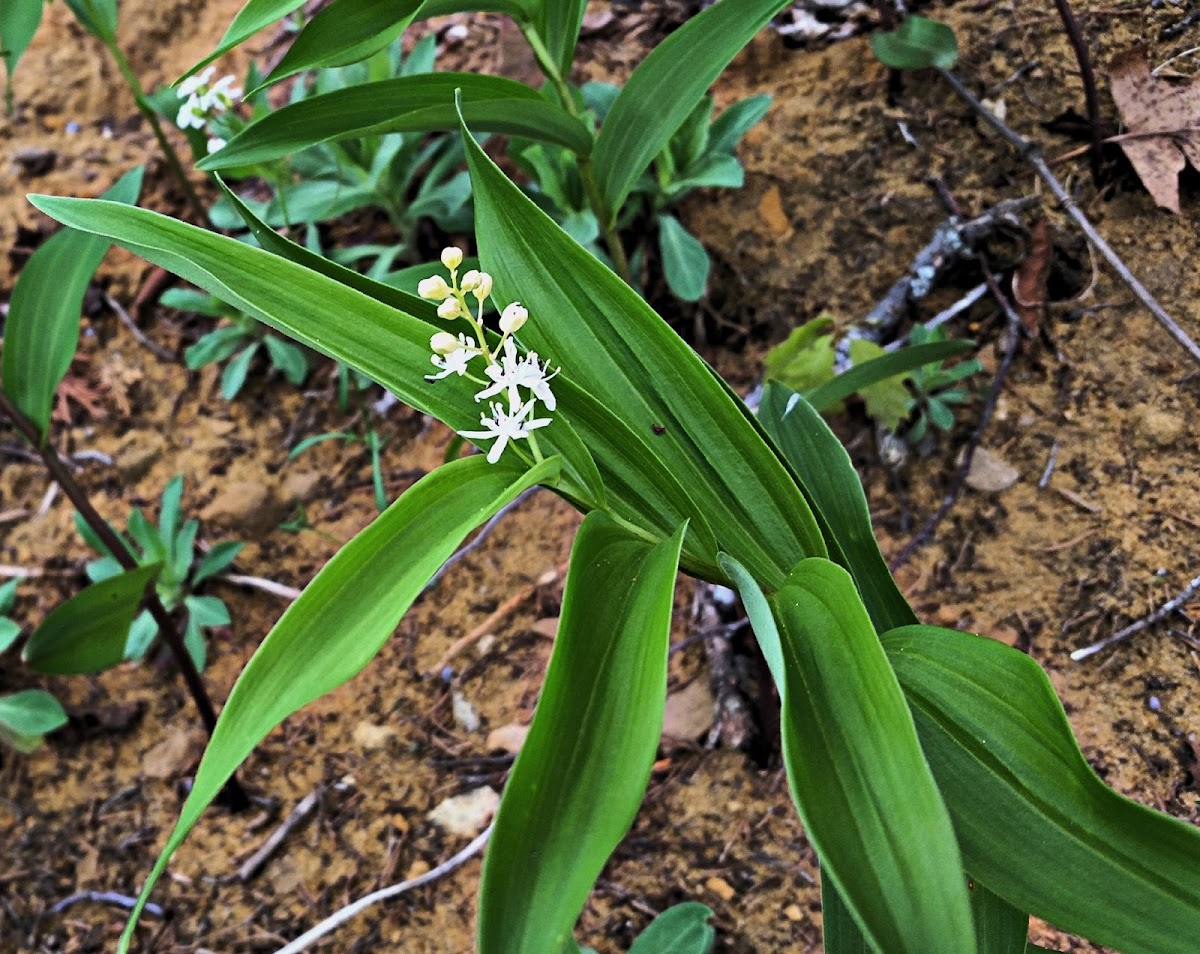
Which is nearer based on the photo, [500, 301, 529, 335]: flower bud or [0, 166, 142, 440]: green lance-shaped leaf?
[500, 301, 529, 335]: flower bud

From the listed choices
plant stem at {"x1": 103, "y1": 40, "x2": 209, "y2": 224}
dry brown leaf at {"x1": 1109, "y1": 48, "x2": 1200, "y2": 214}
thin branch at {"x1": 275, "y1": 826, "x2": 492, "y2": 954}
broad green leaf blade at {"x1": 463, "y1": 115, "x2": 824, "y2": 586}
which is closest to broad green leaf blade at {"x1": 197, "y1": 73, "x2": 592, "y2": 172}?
broad green leaf blade at {"x1": 463, "y1": 115, "x2": 824, "y2": 586}

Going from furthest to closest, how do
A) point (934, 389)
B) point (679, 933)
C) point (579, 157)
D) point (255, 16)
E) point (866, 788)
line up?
point (934, 389), point (579, 157), point (679, 933), point (255, 16), point (866, 788)

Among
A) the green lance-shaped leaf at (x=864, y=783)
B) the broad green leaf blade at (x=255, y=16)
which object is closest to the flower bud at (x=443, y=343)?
the green lance-shaped leaf at (x=864, y=783)

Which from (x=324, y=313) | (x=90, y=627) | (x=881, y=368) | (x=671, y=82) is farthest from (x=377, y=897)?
(x=671, y=82)

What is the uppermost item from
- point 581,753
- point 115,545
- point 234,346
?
point 234,346

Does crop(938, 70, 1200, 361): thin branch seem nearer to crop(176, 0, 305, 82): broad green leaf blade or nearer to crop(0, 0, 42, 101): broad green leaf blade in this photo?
crop(176, 0, 305, 82): broad green leaf blade

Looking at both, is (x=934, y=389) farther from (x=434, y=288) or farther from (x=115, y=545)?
(x=115, y=545)

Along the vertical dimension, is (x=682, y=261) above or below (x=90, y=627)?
above
